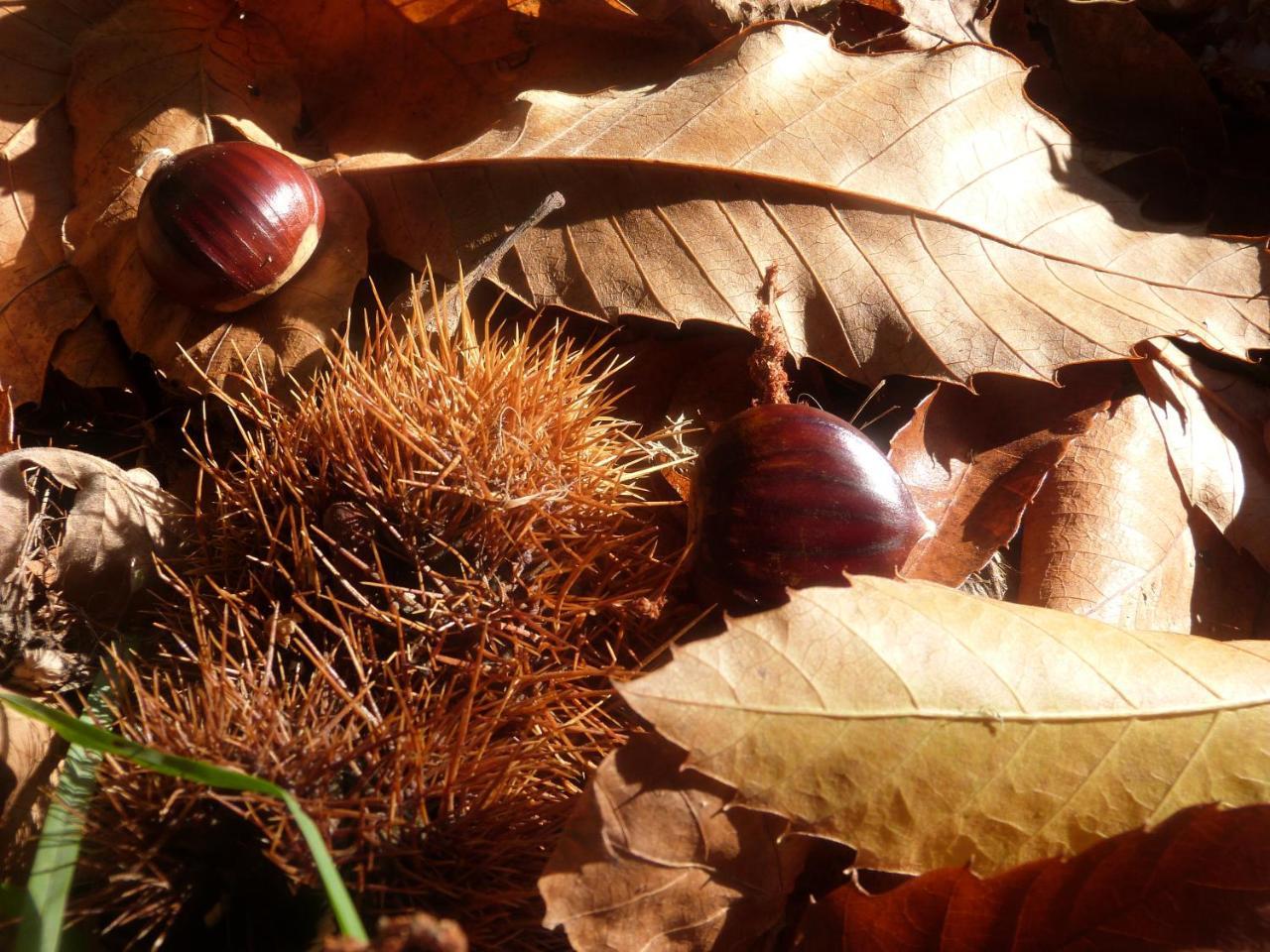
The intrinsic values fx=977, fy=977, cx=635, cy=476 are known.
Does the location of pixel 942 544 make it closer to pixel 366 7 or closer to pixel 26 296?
pixel 366 7

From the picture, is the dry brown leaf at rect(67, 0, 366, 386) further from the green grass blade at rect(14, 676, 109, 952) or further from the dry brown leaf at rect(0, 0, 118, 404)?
the green grass blade at rect(14, 676, 109, 952)

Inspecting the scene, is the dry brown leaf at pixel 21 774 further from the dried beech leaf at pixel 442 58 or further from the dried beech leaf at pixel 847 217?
the dried beech leaf at pixel 442 58

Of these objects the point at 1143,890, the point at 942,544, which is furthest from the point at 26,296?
the point at 1143,890

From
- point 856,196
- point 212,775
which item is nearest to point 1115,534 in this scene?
point 856,196

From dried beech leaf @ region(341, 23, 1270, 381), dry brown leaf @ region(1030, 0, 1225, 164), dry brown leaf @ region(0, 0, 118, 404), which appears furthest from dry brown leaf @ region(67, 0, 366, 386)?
dry brown leaf @ region(1030, 0, 1225, 164)

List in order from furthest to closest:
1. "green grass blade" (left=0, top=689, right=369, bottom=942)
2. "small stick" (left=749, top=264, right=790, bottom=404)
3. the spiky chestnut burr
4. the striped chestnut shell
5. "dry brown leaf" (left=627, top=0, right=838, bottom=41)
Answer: "dry brown leaf" (left=627, top=0, right=838, bottom=41) → "small stick" (left=749, top=264, right=790, bottom=404) → the striped chestnut shell → the spiky chestnut burr → "green grass blade" (left=0, top=689, right=369, bottom=942)

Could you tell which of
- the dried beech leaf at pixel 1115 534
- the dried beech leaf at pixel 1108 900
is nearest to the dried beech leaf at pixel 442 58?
the dried beech leaf at pixel 1115 534
